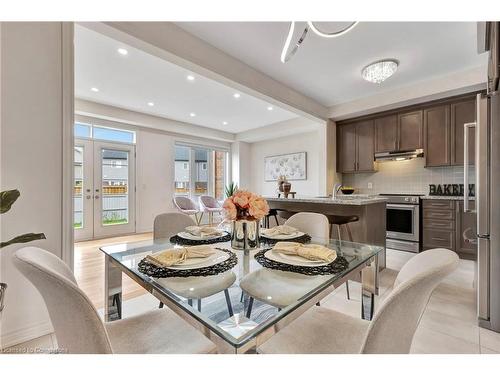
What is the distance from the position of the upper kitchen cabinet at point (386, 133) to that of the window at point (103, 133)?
5129 mm

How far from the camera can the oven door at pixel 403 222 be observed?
3645 mm

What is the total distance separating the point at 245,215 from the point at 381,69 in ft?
9.19

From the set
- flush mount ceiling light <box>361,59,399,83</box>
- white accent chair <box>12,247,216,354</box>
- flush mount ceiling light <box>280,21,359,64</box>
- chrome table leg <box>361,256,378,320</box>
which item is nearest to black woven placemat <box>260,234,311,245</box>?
chrome table leg <box>361,256,378,320</box>

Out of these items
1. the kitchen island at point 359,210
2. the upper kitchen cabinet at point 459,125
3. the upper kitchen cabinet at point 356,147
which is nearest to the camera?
the kitchen island at point 359,210

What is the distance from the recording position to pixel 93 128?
4750 mm

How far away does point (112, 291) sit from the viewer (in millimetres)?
1333

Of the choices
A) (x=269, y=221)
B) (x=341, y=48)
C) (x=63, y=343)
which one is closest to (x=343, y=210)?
(x=269, y=221)

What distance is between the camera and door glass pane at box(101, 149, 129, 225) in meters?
4.94

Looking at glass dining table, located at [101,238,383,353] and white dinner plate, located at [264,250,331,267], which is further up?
white dinner plate, located at [264,250,331,267]

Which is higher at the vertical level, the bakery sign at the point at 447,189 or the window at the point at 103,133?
the window at the point at 103,133

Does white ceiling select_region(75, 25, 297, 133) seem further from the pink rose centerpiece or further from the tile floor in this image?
the tile floor

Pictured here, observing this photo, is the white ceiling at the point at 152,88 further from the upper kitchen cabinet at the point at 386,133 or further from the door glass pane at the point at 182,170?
the upper kitchen cabinet at the point at 386,133

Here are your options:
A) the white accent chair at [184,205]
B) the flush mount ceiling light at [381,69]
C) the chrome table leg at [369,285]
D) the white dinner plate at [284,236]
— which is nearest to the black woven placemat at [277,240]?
the white dinner plate at [284,236]
